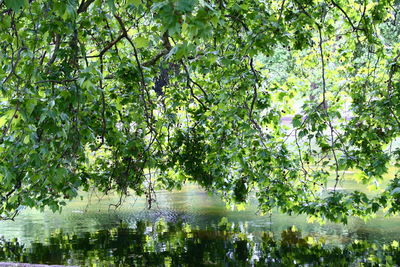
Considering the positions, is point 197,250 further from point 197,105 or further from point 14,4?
point 14,4

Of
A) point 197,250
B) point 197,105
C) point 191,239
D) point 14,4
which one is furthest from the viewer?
point 191,239

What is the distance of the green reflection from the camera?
31.2 feet

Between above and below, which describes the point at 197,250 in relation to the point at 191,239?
below

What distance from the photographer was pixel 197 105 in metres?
7.76

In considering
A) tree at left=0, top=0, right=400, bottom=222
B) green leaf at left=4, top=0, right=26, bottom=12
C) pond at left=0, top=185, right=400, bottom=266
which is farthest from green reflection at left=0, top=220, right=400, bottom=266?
green leaf at left=4, top=0, right=26, bottom=12

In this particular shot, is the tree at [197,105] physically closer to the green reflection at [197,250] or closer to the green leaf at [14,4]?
the green leaf at [14,4]

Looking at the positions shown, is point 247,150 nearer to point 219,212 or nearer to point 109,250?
point 109,250

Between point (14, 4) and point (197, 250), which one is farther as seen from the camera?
point (197, 250)

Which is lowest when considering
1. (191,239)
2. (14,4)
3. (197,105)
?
(191,239)

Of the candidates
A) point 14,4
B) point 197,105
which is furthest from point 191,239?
point 14,4

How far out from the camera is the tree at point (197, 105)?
160 inches

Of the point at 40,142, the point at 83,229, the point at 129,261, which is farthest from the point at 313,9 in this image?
the point at 83,229

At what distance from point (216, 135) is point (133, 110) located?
1.32 meters

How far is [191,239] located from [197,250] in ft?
2.91
